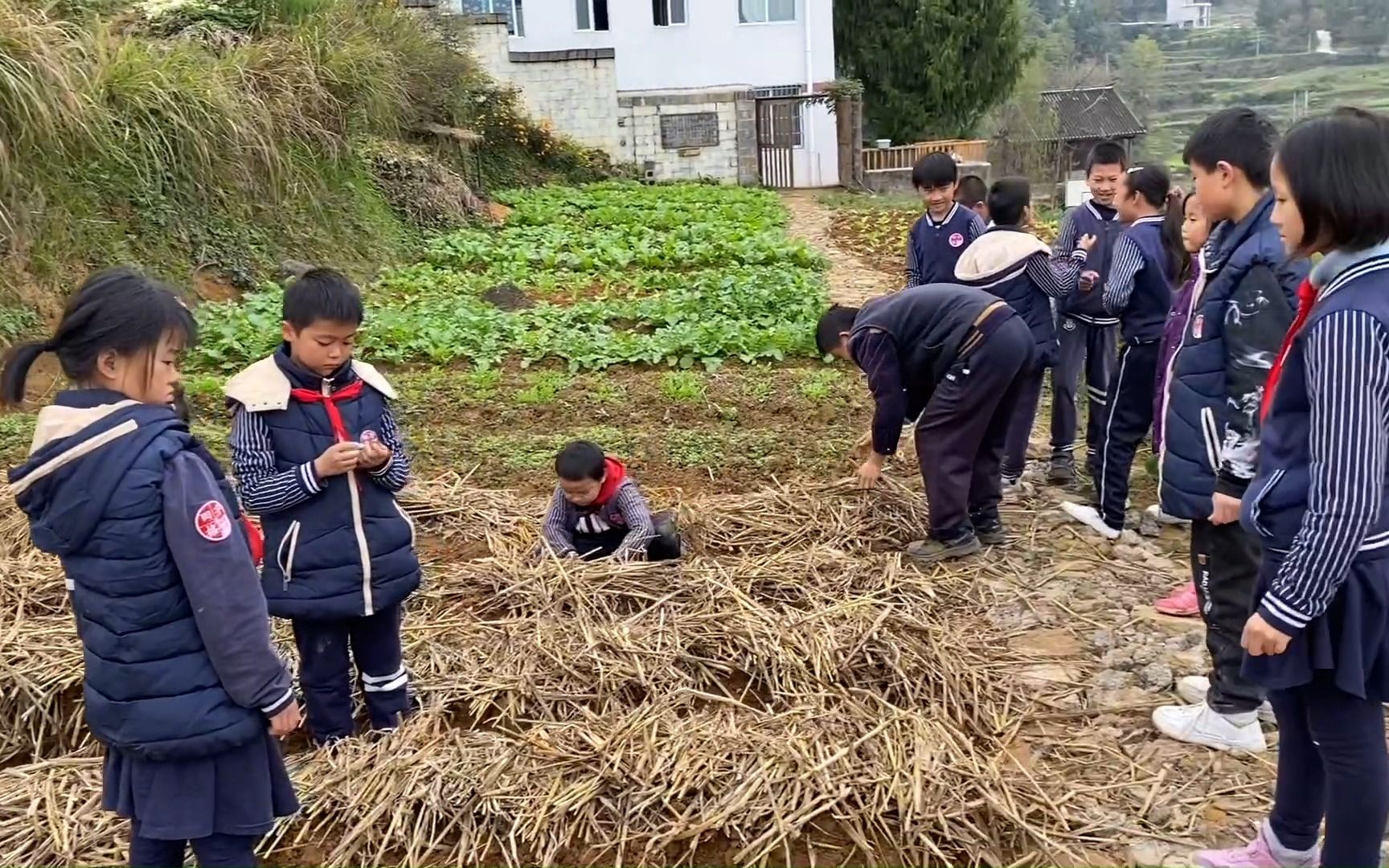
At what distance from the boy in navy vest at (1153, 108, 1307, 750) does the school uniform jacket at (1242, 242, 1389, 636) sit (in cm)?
68

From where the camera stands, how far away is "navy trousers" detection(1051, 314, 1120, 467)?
211 inches

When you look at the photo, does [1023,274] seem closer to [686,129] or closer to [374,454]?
[374,454]

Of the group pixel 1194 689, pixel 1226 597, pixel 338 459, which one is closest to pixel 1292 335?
pixel 1226 597

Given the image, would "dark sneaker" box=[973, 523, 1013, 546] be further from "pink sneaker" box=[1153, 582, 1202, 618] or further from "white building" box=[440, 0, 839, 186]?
"white building" box=[440, 0, 839, 186]

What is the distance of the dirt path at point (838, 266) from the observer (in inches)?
417

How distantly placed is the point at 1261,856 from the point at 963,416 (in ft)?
7.24

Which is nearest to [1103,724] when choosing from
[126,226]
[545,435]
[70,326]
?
[70,326]

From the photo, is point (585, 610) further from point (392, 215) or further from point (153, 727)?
point (392, 215)

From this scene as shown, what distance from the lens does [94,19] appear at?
397 inches

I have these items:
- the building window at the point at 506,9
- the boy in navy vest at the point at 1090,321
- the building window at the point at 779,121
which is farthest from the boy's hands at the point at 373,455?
the building window at the point at 506,9

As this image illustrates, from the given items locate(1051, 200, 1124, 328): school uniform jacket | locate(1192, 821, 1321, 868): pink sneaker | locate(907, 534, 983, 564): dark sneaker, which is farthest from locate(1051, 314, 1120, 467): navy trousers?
locate(1192, 821, 1321, 868): pink sneaker

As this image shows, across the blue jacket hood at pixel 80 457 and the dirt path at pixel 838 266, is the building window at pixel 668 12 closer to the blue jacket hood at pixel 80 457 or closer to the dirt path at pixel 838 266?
the dirt path at pixel 838 266

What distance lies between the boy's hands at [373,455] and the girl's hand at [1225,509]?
2.21 meters

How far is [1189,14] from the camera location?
27.8 metres
